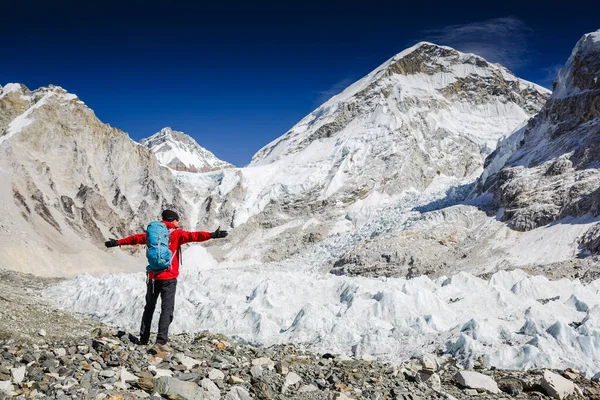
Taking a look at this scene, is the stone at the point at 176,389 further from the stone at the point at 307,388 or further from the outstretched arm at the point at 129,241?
the outstretched arm at the point at 129,241

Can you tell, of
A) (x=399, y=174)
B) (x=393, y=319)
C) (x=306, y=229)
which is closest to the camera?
(x=393, y=319)

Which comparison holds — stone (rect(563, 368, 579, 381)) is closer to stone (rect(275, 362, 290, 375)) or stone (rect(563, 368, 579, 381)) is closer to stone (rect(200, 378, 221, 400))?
stone (rect(275, 362, 290, 375))

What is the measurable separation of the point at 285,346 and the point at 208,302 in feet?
21.6

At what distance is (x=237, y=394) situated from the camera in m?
6.36

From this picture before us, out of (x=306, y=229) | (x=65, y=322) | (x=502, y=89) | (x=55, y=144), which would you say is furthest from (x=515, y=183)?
(x=502, y=89)

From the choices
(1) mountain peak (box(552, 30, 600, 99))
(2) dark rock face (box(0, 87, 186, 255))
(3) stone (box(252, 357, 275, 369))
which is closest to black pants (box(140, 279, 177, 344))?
(3) stone (box(252, 357, 275, 369))

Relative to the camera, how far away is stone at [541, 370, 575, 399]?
8266 mm

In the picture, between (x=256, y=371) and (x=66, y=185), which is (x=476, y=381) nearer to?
(x=256, y=371)

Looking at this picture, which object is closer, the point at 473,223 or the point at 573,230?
the point at 573,230

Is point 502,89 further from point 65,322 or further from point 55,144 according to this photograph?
point 65,322

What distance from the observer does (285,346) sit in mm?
11820

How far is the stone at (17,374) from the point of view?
581 centimetres

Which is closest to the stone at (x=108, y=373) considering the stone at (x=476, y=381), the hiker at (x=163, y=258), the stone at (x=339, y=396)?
the hiker at (x=163, y=258)

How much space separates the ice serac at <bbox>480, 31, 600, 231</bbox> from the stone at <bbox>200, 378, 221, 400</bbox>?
4857cm
